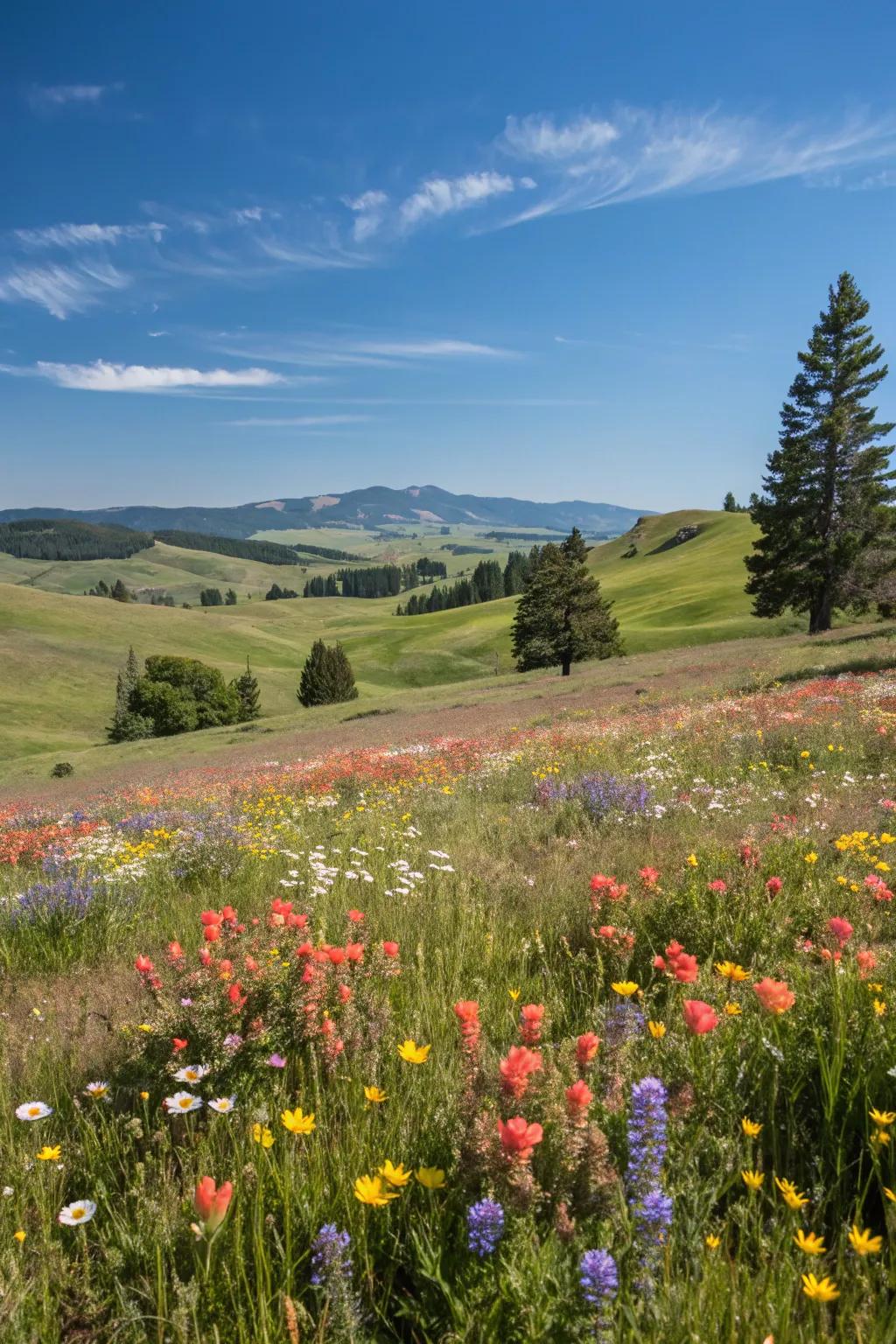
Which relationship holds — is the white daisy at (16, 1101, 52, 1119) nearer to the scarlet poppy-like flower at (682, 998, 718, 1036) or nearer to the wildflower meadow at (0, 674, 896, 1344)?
the wildflower meadow at (0, 674, 896, 1344)

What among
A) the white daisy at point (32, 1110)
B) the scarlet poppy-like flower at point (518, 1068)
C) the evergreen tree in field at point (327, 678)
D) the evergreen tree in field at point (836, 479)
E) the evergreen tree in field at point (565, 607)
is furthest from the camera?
the evergreen tree in field at point (327, 678)

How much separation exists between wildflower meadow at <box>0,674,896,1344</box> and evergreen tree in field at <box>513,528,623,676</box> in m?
42.7

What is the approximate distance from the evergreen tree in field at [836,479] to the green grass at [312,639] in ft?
36.3

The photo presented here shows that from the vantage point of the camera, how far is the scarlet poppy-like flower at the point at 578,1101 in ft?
5.75

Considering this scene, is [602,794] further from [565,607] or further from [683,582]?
[683,582]

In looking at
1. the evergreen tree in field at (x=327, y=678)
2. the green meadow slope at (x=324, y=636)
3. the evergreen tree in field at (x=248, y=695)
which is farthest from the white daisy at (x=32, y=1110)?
the evergreen tree in field at (x=248, y=695)

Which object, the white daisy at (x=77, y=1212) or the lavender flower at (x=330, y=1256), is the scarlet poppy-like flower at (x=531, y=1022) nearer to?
the lavender flower at (x=330, y=1256)

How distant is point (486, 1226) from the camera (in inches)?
62.5

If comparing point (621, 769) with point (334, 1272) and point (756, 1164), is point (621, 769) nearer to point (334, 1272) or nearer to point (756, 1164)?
point (756, 1164)

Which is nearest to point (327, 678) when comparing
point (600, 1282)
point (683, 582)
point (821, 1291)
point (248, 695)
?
point (248, 695)

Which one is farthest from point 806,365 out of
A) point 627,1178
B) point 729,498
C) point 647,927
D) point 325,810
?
point 729,498

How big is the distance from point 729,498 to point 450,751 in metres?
175

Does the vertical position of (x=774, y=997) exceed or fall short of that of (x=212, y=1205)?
it exceeds it

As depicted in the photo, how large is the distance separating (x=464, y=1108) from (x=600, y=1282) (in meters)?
0.62
